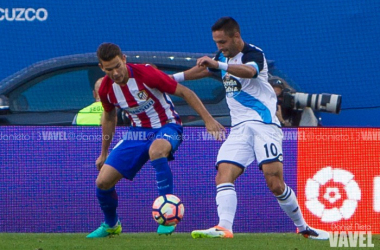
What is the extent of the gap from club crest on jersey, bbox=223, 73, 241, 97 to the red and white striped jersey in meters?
0.46

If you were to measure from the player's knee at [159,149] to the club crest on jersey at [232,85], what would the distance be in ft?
2.30

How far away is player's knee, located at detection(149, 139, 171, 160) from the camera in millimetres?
7348

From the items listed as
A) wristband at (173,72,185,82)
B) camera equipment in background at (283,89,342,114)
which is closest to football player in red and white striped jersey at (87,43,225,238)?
wristband at (173,72,185,82)

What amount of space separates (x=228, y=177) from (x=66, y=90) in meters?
3.27

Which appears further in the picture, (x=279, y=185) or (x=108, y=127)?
(x=108, y=127)

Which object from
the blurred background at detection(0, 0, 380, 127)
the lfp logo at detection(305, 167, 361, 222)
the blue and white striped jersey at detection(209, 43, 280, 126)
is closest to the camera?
the blue and white striped jersey at detection(209, 43, 280, 126)

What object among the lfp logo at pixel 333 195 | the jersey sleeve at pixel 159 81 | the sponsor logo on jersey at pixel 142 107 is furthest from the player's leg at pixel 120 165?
the lfp logo at pixel 333 195

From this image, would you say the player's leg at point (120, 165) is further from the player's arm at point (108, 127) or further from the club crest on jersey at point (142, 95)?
the club crest on jersey at point (142, 95)

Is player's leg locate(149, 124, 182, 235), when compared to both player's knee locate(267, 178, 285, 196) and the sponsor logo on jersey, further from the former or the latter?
player's knee locate(267, 178, 285, 196)

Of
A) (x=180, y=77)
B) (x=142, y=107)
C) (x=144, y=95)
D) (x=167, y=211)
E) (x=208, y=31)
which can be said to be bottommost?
(x=167, y=211)

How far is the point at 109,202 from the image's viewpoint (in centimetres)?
769

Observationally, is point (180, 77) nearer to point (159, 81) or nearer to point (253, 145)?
point (159, 81)

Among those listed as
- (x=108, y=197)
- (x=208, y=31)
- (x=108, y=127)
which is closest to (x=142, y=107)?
(x=108, y=127)

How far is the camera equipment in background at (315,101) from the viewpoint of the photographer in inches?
372
